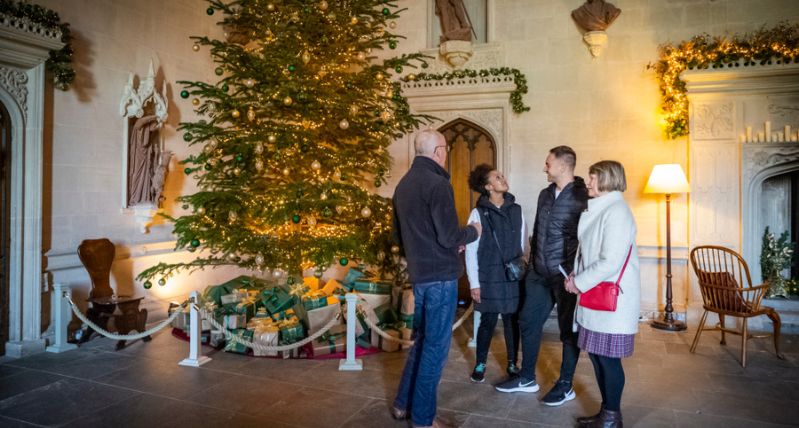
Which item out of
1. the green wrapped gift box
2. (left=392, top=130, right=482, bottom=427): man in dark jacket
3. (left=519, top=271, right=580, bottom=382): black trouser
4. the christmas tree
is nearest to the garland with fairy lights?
the christmas tree

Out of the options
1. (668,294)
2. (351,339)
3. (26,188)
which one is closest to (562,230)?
(351,339)

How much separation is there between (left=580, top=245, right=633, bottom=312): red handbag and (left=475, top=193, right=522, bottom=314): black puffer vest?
0.94 meters

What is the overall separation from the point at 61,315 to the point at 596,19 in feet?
22.9

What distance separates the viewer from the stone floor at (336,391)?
3.45m

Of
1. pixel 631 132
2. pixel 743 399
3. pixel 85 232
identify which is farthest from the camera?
pixel 631 132

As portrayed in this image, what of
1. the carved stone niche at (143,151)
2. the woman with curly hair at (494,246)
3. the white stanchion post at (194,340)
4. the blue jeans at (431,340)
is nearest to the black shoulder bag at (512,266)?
the woman with curly hair at (494,246)

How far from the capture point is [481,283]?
3979 millimetres

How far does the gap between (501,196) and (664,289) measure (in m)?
3.92

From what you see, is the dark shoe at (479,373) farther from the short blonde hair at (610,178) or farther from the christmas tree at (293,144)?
the short blonde hair at (610,178)

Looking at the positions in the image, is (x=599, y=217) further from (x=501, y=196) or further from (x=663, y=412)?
(x=663, y=412)

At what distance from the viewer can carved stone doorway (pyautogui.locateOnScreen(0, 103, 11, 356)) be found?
16.0 feet

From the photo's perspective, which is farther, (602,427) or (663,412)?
(663,412)

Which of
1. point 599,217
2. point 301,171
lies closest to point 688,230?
point 599,217

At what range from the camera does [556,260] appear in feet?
11.6
